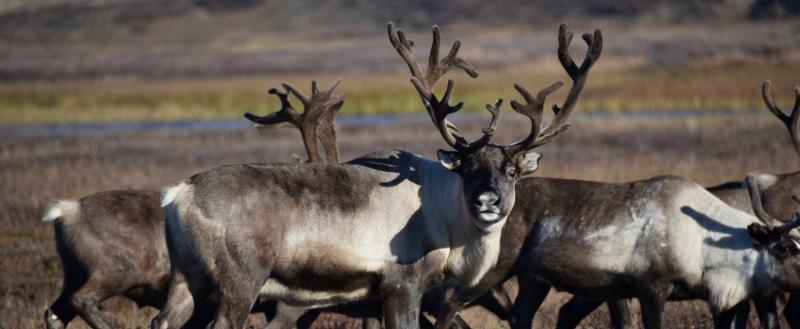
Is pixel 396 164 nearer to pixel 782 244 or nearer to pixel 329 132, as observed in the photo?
pixel 329 132

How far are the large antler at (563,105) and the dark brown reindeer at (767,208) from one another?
4.71 feet

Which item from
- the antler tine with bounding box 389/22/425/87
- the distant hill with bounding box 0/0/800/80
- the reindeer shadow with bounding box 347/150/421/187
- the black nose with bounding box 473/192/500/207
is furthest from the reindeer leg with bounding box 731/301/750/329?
the distant hill with bounding box 0/0/800/80

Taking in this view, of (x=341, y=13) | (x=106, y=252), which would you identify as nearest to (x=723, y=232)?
(x=106, y=252)

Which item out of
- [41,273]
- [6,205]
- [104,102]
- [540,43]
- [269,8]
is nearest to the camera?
[41,273]

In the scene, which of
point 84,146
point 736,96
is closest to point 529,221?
point 84,146

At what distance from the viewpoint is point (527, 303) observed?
940cm

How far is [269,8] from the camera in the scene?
112062mm

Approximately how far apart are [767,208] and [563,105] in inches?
83.2

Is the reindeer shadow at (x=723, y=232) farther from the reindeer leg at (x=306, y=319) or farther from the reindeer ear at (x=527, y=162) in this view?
the reindeer leg at (x=306, y=319)

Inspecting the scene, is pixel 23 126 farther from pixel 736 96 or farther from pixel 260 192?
pixel 260 192

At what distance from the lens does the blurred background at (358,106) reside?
1866 cm

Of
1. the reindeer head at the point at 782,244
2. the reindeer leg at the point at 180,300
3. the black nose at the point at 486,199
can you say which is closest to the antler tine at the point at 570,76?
the black nose at the point at 486,199

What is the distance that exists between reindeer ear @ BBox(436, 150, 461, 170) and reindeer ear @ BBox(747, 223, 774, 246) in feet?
6.71

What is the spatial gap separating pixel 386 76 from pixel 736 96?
17963mm
